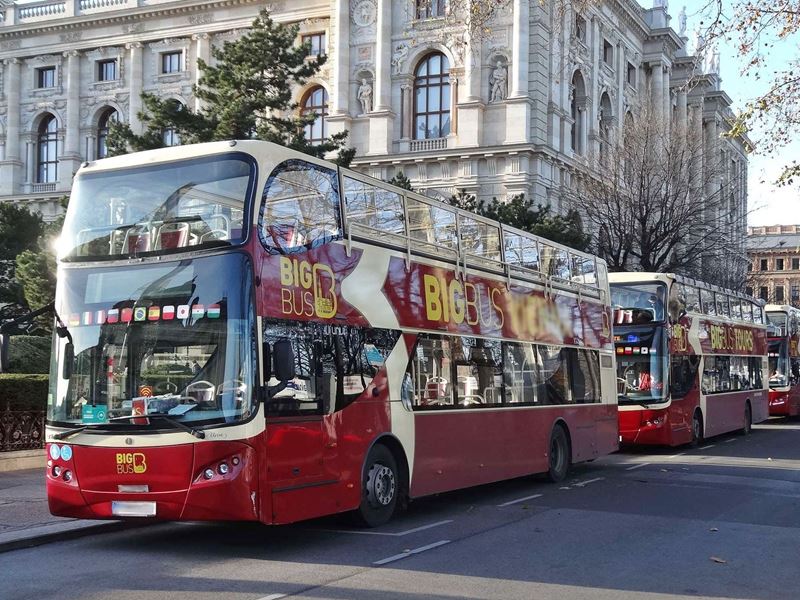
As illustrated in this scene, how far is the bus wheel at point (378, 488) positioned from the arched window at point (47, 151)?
2428 inches

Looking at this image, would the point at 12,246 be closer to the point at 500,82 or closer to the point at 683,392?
the point at 683,392

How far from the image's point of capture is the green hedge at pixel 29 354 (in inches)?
930

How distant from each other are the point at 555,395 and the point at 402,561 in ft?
24.7

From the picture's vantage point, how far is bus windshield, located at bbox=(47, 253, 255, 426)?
9602 mm

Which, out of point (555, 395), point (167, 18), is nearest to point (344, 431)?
point (555, 395)

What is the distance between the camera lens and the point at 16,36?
69.6 m

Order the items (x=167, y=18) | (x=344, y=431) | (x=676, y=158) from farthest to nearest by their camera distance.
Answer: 1. (x=167, y=18)
2. (x=676, y=158)
3. (x=344, y=431)

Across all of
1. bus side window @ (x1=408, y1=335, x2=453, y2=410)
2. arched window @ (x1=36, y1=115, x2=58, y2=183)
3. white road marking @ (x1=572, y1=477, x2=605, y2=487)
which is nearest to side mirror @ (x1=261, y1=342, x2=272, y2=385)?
bus side window @ (x1=408, y1=335, x2=453, y2=410)

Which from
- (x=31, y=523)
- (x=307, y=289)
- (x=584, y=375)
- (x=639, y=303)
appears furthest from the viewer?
(x=639, y=303)

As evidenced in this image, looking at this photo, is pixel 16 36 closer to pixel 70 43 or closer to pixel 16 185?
pixel 70 43

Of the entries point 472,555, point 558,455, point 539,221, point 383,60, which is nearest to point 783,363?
point 539,221

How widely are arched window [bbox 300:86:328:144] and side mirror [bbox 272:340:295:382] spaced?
165 feet

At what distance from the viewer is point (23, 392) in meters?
17.3

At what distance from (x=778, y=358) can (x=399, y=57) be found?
27535mm
